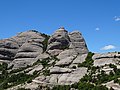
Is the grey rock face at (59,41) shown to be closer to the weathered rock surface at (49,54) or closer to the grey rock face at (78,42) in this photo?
the weathered rock surface at (49,54)

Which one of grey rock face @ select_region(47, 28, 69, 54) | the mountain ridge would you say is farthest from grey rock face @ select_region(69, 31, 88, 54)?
grey rock face @ select_region(47, 28, 69, 54)

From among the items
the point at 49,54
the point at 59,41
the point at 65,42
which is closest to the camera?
the point at 49,54

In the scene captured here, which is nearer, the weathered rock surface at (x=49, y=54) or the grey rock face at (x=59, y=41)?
the weathered rock surface at (x=49, y=54)

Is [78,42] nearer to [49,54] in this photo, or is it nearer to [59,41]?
[59,41]

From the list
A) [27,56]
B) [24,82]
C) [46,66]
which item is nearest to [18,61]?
[27,56]

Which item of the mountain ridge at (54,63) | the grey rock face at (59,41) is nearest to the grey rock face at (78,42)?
the mountain ridge at (54,63)

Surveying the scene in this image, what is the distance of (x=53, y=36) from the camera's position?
129250mm

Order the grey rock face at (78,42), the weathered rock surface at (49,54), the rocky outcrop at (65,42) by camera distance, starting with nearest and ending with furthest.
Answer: the weathered rock surface at (49,54)
the rocky outcrop at (65,42)
the grey rock face at (78,42)

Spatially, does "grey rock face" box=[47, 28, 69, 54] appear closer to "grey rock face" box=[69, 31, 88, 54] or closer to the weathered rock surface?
the weathered rock surface

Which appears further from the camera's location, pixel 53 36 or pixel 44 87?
pixel 53 36

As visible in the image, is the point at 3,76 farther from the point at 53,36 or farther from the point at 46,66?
the point at 53,36

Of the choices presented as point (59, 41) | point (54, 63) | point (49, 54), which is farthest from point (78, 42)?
point (54, 63)

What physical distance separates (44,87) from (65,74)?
1079cm

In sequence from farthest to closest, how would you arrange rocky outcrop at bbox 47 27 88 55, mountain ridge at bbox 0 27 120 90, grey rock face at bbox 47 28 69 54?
grey rock face at bbox 47 28 69 54, rocky outcrop at bbox 47 27 88 55, mountain ridge at bbox 0 27 120 90
